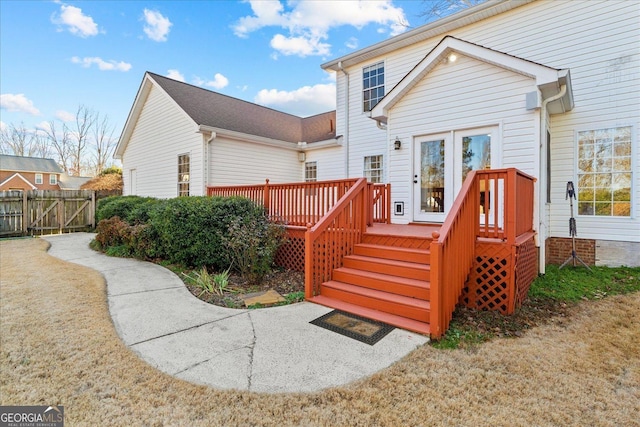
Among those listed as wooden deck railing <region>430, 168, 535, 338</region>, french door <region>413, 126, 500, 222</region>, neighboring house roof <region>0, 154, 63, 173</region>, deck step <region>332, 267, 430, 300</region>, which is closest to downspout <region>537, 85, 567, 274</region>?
french door <region>413, 126, 500, 222</region>

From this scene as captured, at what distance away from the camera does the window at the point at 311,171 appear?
40.7 feet

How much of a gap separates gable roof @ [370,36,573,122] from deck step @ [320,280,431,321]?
14.8ft

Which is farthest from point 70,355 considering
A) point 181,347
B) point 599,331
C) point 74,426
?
point 599,331

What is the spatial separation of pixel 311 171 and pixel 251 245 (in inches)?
291

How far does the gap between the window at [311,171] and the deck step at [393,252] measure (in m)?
7.36

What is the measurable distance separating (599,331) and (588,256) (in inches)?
151

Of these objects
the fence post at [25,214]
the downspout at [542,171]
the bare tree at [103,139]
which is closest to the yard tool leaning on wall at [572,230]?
the downspout at [542,171]

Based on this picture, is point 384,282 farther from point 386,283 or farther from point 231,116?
point 231,116

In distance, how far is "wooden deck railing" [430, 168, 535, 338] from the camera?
3.40 metres

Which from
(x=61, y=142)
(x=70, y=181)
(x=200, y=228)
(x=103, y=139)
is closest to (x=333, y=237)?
(x=200, y=228)

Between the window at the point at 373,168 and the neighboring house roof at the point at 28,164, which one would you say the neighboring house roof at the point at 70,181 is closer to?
the neighboring house roof at the point at 28,164

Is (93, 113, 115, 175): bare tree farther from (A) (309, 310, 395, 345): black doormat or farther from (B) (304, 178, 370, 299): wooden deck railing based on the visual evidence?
(A) (309, 310, 395, 345): black doormat

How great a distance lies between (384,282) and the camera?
4.39 metres

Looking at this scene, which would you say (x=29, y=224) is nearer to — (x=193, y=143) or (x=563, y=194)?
(x=193, y=143)
